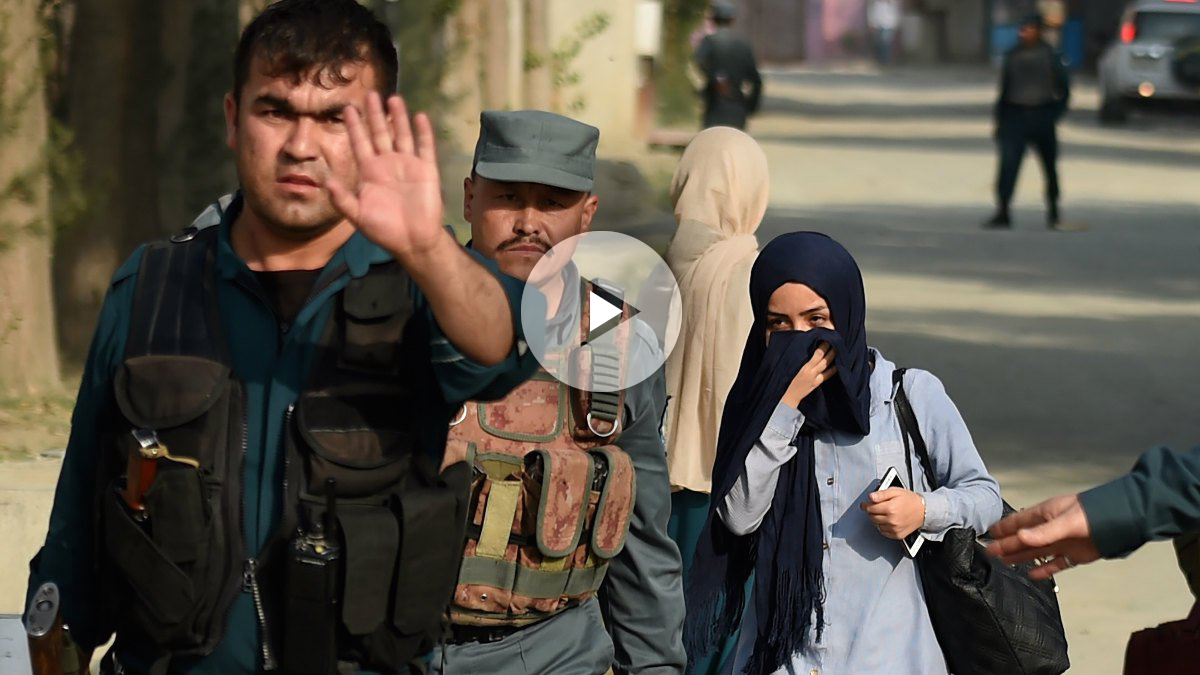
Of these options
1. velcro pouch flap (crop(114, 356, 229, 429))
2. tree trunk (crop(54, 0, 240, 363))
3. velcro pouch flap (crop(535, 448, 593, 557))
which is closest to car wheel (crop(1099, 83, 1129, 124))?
tree trunk (crop(54, 0, 240, 363))

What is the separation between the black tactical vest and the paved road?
4.11 meters

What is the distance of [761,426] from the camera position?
418 centimetres

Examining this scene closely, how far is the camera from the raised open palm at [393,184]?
2.63 m

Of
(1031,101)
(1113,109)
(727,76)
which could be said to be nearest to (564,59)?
(727,76)

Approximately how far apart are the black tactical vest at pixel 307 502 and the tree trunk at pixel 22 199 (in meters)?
6.12

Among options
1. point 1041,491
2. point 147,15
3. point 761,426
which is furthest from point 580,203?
point 147,15

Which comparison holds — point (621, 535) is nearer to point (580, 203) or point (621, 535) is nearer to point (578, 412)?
point (578, 412)

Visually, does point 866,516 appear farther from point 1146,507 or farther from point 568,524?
point 1146,507

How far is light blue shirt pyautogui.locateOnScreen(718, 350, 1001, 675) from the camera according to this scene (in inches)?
162

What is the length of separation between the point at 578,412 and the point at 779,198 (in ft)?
58.6

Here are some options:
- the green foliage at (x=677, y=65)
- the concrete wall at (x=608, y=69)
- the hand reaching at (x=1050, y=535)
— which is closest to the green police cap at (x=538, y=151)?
the hand reaching at (x=1050, y=535)

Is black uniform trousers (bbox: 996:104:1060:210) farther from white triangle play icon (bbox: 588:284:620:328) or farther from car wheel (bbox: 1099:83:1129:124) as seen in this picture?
car wheel (bbox: 1099:83:1129:124)

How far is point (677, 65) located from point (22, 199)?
23.5m

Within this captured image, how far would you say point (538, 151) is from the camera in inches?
169
